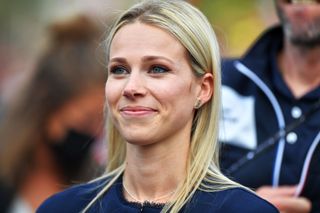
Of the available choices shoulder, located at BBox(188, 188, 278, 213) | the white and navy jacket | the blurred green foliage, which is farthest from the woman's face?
the blurred green foliage

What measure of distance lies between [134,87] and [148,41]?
6.1 inches

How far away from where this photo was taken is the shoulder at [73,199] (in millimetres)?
3105

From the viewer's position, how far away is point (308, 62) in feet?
14.4

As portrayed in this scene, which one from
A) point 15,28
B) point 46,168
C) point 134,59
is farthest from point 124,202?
point 15,28

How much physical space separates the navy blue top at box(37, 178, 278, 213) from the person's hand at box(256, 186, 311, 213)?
0.91m

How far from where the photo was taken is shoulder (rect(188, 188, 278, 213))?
2877 mm

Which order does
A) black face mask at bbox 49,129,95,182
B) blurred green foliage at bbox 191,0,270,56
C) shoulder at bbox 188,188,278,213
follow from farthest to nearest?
blurred green foliage at bbox 191,0,270,56 → black face mask at bbox 49,129,95,182 → shoulder at bbox 188,188,278,213

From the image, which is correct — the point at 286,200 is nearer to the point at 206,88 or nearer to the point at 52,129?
the point at 206,88

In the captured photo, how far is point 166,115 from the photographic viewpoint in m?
2.91

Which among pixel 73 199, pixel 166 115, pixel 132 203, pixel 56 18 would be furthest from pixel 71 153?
pixel 166 115

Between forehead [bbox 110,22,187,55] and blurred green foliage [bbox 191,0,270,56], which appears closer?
forehead [bbox 110,22,187,55]

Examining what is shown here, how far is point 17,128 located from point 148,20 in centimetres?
313

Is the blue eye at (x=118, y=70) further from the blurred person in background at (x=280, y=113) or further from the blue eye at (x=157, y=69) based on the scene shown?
the blurred person in background at (x=280, y=113)

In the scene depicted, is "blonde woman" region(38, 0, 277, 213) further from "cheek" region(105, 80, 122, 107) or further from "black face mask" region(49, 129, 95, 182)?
"black face mask" region(49, 129, 95, 182)
